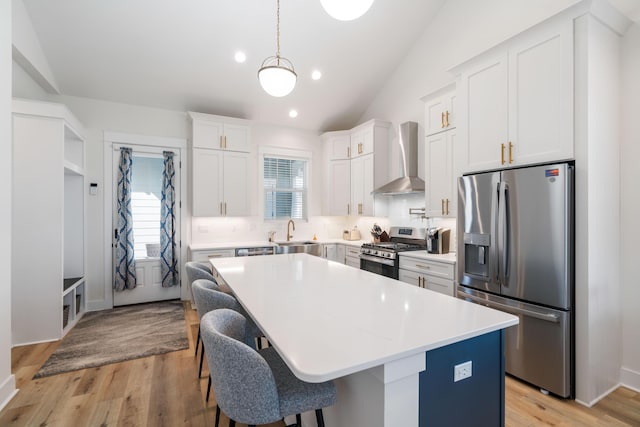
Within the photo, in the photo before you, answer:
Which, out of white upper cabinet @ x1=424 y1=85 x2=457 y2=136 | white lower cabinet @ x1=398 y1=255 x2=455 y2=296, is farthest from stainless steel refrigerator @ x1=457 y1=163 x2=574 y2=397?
white upper cabinet @ x1=424 y1=85 x2=457 y2=136

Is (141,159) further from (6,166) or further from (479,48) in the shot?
(479,48)

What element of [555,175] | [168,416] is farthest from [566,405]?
[168,416]

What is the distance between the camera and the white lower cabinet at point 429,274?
3.08 meters

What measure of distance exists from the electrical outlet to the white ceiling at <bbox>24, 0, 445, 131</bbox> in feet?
12.6

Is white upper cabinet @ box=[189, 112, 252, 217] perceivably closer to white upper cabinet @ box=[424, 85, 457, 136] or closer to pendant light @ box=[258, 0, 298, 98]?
pendant light @ box=[258, 0, 298, 98]

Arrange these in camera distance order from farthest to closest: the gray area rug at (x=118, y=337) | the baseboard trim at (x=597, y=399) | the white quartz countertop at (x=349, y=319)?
the gray area rug at (x=118, y=337) < the baseboard trim at (x=597, y=399) < the white quartz countertop at (x=349, y=319)

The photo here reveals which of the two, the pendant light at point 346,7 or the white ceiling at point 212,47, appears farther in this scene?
the white ceiling at point 212,47

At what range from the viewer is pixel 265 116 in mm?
5035

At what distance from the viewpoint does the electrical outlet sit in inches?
50.6

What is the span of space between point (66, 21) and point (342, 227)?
461cm

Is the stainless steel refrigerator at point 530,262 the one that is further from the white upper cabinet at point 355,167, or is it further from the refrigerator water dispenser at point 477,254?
the white upper cabinet at point 355,167

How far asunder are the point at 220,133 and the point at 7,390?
11.4 feet

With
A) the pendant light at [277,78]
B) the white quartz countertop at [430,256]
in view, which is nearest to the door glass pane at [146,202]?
the pendant light at [277,78]

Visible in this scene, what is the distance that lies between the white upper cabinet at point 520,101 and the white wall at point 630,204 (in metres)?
0.64
